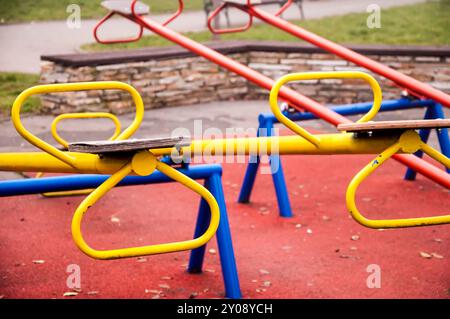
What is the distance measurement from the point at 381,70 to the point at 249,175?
1247 millimetres

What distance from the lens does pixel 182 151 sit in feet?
10.2

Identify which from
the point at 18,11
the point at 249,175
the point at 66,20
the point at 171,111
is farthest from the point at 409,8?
the point at 249,175

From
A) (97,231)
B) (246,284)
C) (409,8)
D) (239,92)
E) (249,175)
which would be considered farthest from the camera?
(409,8)

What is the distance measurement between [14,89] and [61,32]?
5559 mm

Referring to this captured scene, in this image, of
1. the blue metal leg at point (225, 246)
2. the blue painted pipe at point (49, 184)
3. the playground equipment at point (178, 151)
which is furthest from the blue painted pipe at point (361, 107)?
the playground equipment at point (178, 151)

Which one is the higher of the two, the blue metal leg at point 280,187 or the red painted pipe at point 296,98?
the red painted pipe at point 296,98

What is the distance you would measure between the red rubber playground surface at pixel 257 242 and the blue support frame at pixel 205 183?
0.53 feet

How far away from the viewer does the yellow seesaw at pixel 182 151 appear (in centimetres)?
269

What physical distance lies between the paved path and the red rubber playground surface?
5.71 m

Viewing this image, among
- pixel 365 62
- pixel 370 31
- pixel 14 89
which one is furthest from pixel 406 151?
pixel 370 31

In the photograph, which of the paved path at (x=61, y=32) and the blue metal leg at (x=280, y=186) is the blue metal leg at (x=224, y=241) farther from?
the paved path at (x=61, y=32)

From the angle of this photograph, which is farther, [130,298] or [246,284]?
[246,284]
